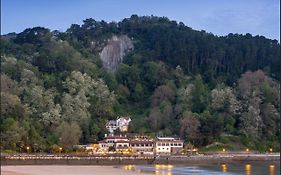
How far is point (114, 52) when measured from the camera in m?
109

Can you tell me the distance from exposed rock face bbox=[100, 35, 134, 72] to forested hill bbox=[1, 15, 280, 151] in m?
0.18

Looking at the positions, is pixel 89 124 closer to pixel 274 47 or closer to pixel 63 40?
pixel 63 40

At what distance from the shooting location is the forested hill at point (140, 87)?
75.9 meters

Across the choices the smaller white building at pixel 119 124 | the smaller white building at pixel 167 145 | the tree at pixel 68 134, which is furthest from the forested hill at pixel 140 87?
the smaller white building at pixel 167 145

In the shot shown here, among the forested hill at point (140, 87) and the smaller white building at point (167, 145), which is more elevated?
the forested hill at point (140, 87)

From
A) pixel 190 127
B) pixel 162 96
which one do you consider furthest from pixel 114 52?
pixel 190 127

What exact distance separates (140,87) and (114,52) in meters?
17.9

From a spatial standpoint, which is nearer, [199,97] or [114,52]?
[199,97]

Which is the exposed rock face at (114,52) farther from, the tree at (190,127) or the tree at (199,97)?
the tree at (190,127)

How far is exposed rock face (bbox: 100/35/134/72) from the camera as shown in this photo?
108 meters

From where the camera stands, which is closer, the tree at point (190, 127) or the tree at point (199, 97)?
the tree at point (190, 127)

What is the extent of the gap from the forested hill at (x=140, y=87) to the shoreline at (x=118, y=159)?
34.7 feet

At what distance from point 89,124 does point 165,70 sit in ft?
74.2

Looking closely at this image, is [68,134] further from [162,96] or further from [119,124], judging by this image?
[162,96]
